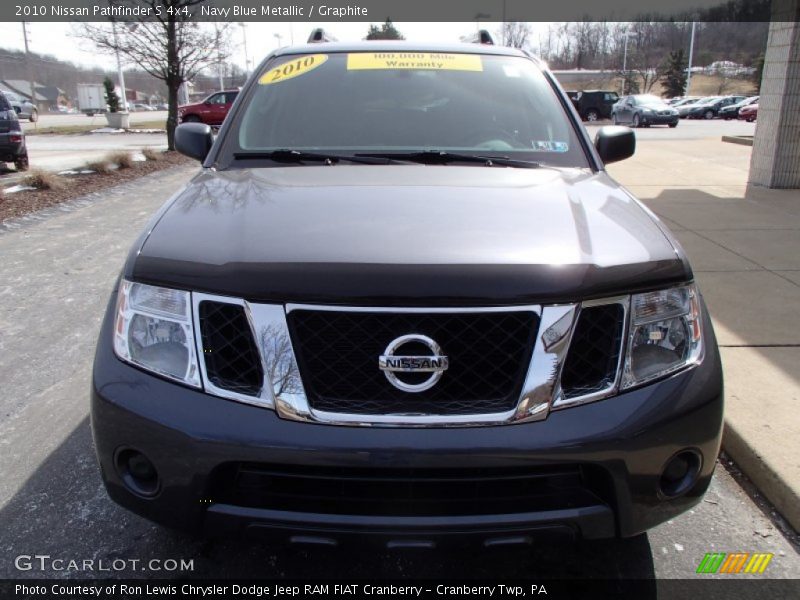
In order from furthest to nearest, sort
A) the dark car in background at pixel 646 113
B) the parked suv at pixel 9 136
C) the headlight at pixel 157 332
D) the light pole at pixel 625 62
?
the light pole at pixel 625 62 < the dark car in background at pixel 646 113 < the parked suv at pixel 9 136 < the headlight at pixel 157 332

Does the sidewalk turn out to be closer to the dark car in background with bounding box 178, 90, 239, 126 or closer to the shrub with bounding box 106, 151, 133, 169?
the shrub with bounding box 106, 151, 133, 169

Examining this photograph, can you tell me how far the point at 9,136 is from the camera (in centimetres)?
1259

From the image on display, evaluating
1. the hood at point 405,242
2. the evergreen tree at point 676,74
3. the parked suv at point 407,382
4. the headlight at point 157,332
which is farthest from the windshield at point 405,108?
the evergreen tree at point 676,74

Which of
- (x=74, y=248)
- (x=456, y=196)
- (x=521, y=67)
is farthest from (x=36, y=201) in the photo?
(x=456, y=196)

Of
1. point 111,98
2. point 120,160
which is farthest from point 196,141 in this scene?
point 111,98

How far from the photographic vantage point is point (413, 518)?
172 cm

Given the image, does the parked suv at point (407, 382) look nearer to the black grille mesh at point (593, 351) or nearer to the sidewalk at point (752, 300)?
the black grille mesh at point (593, 351)

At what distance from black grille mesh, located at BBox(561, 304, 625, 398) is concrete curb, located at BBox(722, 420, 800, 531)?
4.26 ft

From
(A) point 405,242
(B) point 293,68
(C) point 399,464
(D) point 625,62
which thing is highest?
(D) point 625,62

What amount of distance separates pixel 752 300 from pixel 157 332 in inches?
167

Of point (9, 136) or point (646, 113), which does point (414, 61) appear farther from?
point (646, 113)

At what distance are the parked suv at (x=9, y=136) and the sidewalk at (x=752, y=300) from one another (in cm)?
1142

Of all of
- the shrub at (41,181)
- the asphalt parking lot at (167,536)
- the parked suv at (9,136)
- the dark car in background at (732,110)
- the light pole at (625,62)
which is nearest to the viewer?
the asphalt parking lot at (167,536)

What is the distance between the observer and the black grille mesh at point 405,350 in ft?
5.75
